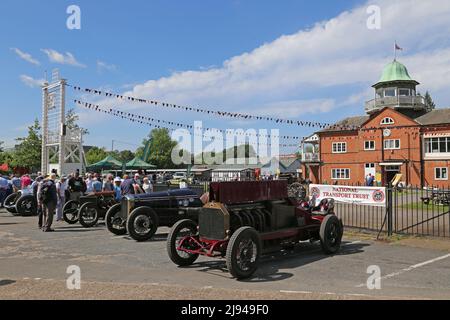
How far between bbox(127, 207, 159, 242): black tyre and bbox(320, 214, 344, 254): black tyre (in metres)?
4.56

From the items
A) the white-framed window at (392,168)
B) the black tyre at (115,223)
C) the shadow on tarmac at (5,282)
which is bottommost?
the shadow on tarmac at (5,282)

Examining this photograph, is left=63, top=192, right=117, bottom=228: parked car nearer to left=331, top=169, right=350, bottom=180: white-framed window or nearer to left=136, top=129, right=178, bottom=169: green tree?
left=331, top=169, right=350, bottom=180: white-framed window

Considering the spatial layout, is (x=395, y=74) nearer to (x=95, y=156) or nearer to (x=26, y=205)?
(x=26, y=205)

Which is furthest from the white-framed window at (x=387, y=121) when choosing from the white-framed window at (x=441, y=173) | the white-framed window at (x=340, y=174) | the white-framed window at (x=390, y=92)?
the white-framed window at (x=441, y=173)

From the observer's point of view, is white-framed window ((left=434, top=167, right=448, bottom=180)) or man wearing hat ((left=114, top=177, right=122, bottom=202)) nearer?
man wearing hat ((left=114, top=177, right=122, bottom=202))

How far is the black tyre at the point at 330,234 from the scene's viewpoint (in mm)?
8844

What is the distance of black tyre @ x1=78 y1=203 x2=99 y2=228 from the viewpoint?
1355 cm

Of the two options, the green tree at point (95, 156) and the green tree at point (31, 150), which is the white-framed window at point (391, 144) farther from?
the green tree at point (95, 156)

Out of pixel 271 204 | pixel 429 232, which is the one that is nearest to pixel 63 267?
pixel 271 204

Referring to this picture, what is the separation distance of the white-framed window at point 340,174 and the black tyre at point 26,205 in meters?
38.0

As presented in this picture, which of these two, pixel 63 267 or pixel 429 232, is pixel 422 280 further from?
pixel 63 267

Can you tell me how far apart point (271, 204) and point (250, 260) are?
163cm

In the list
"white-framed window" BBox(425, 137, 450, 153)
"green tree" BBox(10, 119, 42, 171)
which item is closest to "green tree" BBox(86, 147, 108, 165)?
"green tree" BBox(10, 119, 42, 171)

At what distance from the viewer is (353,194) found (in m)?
12.8
